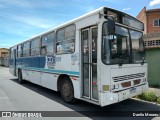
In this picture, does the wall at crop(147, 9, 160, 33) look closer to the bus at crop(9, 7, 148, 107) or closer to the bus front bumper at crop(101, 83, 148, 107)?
the bus at crop(9, 7, 148, 107)

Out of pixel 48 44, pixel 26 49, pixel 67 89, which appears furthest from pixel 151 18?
pixel 67 89

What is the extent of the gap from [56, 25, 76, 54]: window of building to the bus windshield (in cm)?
177

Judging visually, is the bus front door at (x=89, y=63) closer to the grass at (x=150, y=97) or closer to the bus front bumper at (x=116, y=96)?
the bus front bumper at (x=116, y=96)

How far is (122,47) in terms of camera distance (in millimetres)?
Result: 7039

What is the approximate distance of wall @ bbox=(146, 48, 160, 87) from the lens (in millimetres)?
12141

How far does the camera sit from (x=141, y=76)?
311 inches

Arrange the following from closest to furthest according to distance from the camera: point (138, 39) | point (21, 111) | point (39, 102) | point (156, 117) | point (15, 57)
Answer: point (156, 117) → point (21, 111) → point (138, 39) → point (39, 102) → point (15, 57)

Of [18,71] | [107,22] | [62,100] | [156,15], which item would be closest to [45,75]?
[62,100]

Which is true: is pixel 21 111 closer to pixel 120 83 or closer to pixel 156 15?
pixel 120 83

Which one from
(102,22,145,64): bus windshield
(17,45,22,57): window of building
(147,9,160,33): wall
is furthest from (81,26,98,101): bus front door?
(147,9,160,33): wall

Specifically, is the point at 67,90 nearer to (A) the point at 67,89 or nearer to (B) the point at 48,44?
(A) the point at 67,89

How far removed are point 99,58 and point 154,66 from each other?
701 centimetres

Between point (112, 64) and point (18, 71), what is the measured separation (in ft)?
36.3

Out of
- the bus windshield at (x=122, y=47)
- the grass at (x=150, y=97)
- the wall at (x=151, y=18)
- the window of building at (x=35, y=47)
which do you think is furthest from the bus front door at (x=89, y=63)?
the wall at (x=151, y=18)
